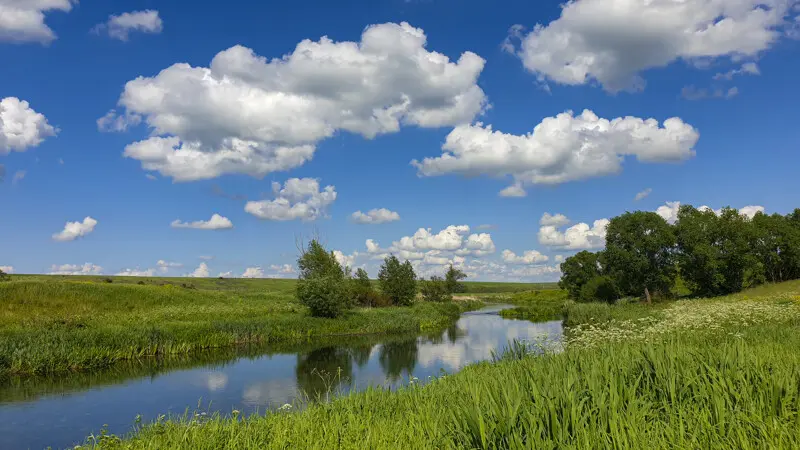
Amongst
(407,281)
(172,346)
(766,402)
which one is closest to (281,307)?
(172,346)

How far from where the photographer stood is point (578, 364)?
25.1 feet

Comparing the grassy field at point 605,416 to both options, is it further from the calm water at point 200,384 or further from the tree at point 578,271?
the tree at point 578,271

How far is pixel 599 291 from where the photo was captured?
2601 inches

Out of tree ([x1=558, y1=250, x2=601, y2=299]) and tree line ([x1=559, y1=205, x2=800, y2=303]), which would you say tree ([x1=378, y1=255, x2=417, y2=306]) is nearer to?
tree line ([x1=559, y1=205, x2=800, y2=303])

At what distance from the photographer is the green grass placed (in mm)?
20094

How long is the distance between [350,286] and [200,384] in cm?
3325

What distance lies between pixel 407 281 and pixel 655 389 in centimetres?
5189

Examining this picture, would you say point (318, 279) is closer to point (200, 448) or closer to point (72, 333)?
point (72, 333)

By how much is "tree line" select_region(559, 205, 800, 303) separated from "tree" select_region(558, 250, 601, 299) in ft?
65.2

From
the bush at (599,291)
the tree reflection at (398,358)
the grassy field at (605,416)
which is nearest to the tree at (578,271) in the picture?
the bush at (599,291)

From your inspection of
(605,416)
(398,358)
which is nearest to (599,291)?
(398,358)

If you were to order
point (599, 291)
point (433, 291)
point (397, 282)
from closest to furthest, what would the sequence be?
1. point (397, 282)
2. point (599, 291)
3. point (433, 291)

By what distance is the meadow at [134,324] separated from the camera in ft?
65.9

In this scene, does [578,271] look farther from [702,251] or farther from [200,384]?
[200,384]
